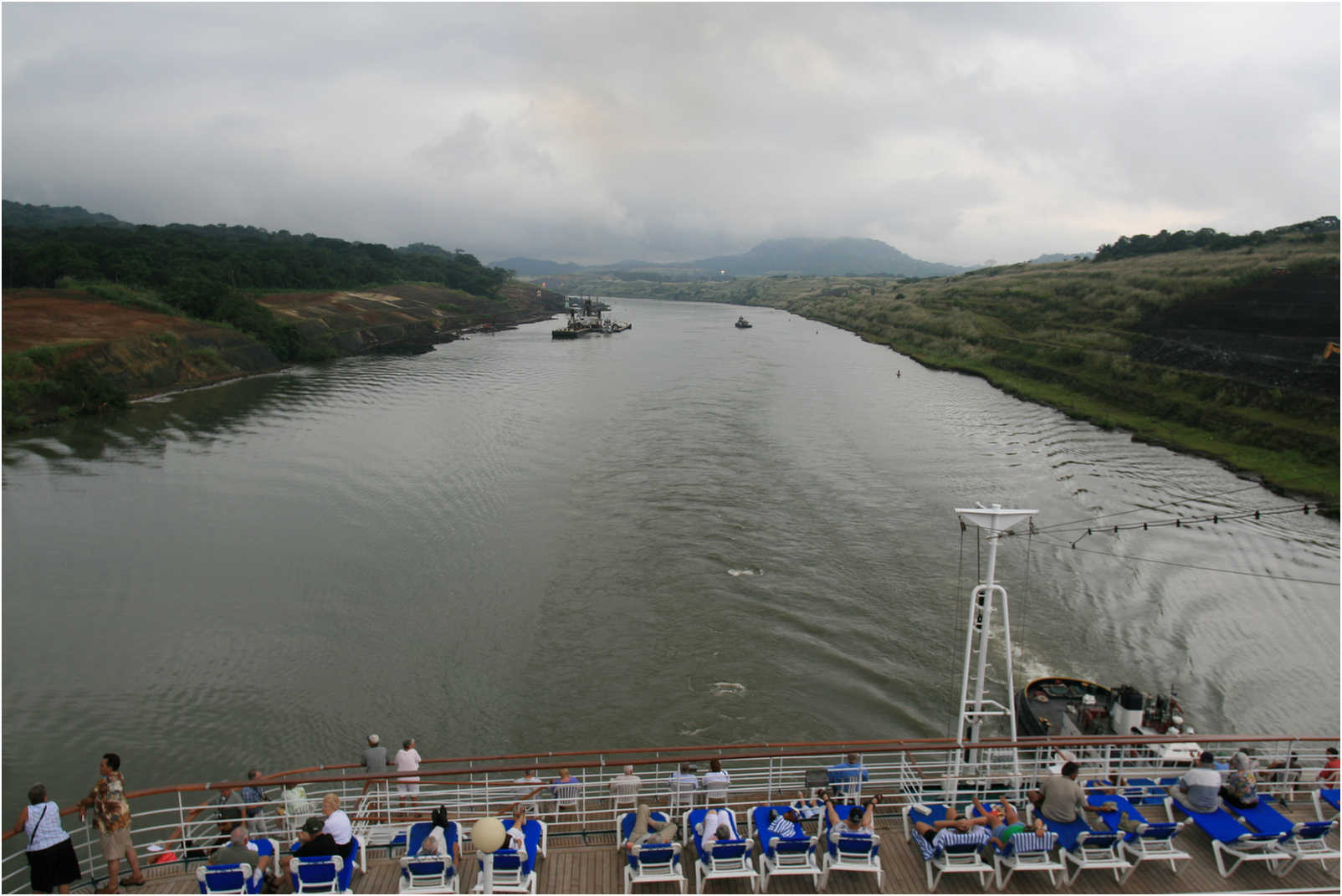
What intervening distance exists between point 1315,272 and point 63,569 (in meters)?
84.2

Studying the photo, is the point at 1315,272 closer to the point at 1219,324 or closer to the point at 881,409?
the point at 1219,324

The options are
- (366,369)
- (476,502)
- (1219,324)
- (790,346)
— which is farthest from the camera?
(790,346)

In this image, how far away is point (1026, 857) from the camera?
833 centimetres

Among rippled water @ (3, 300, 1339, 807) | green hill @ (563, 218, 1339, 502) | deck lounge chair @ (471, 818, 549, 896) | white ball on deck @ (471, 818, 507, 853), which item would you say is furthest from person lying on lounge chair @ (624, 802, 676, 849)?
green hill @ (563, 218, 1339, 502)

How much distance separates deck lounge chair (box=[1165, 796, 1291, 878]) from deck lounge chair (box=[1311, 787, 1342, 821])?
1.38 metres

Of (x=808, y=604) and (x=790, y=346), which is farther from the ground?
(x=790, y=346)

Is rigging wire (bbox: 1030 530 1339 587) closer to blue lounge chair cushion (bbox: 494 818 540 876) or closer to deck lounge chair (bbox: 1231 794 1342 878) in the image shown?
deck lounge chair (bbox: 1231 794 1342 878)

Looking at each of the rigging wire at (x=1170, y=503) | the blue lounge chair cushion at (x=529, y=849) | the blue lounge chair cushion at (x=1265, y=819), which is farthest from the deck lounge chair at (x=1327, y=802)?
the rigging wire at (x=1170, y=503)

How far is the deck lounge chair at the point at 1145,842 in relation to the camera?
27.3ft

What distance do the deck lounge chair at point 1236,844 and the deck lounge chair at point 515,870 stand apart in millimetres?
8115

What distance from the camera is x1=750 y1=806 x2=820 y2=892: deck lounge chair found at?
8.06 metres

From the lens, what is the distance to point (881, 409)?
54344mm

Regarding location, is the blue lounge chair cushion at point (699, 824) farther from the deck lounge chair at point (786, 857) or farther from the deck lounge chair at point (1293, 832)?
the deck lounge chair at point (1293, 832)

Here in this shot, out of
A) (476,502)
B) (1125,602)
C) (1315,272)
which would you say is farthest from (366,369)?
(1315,272)
